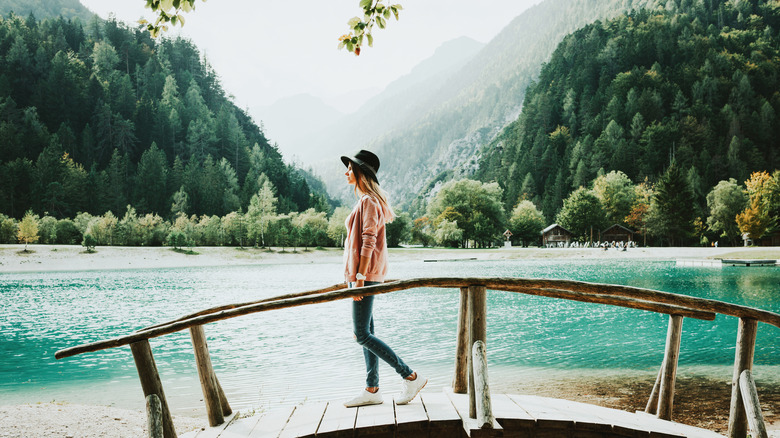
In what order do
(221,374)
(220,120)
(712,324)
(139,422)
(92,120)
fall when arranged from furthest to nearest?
(220,120) < (92,120) < (712,324) < (221,374) < (139,422)

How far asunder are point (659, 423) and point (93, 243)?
76.2 m

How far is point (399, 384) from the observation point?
11.4 meters

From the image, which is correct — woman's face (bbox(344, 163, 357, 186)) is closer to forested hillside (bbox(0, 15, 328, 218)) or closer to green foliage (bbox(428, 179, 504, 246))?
green foliage (bbox(428, 179, 504, 246))

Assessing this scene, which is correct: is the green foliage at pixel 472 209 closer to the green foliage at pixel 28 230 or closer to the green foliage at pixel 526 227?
the green foliage at pixel 526 227

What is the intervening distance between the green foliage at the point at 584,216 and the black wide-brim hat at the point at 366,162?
332 ft

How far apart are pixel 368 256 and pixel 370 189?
0.70 meters

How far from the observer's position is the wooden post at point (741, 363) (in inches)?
199

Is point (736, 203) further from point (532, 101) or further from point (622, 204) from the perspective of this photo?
point (532, 101)

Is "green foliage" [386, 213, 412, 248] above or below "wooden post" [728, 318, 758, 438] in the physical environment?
above

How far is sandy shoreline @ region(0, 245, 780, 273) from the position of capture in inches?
2359

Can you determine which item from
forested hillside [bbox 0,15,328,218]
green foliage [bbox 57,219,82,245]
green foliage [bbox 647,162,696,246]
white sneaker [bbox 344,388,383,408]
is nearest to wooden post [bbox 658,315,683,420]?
white sneaker [bbox 344,388,383,408]

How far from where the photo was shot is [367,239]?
4.66m

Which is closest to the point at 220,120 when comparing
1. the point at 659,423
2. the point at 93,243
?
the point at 93,243

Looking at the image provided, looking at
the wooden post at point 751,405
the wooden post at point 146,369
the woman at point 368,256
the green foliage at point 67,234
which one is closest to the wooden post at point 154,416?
the wooden post at point 146,369
